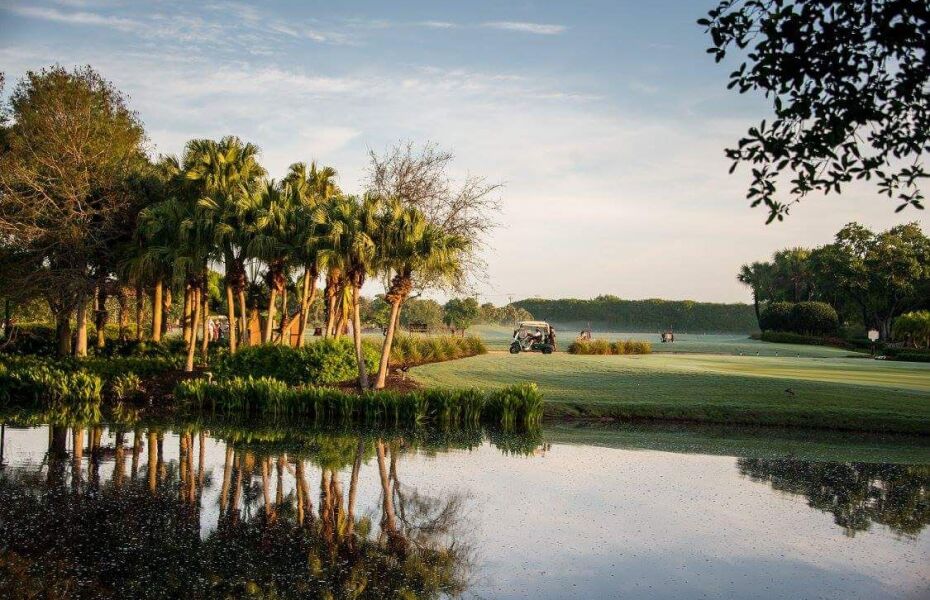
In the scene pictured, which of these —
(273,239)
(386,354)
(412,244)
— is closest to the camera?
(412,244)

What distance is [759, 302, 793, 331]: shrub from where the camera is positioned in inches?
2456

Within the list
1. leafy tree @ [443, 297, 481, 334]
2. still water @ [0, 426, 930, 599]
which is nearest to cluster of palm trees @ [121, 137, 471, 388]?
still water @ [0, 426, 930, 599]

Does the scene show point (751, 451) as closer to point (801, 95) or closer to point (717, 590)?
point (717, 590)

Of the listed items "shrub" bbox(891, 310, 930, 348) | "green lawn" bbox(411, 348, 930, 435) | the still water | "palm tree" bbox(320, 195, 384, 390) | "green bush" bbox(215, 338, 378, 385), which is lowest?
the still water

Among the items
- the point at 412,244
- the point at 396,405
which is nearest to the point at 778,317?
the point at 412,244

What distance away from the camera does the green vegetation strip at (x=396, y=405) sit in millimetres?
19703

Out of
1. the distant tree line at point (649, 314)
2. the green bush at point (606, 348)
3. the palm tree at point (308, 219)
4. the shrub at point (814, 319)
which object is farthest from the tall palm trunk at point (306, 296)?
the distant tree line at point (649, 314)

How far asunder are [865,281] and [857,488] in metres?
56.3

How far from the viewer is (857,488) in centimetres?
1262

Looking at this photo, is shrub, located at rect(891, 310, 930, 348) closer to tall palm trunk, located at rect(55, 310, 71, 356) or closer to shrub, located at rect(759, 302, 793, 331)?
shrub, located at rect(759, 302, 793, 331)

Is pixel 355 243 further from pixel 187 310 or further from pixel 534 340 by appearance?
pixel 534 340

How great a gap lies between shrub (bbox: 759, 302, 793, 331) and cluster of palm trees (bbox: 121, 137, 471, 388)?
39384 millimetres

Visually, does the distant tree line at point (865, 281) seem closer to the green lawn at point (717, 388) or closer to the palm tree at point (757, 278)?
the palm tree at point (757, 278)

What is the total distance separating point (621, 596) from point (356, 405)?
1330 centimetres
